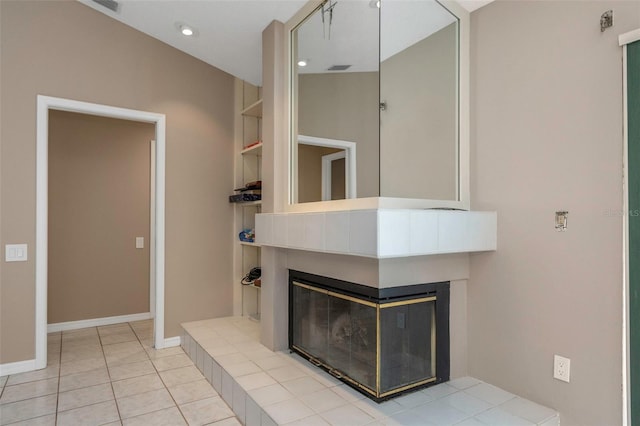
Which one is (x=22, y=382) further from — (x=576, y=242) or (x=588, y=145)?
(x=588, y=145)

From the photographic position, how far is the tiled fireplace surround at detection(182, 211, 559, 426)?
1.82 metres

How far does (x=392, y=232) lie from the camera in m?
1.74

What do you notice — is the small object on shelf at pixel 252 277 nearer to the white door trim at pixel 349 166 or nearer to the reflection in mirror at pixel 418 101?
the white door trim at pixel 349 166

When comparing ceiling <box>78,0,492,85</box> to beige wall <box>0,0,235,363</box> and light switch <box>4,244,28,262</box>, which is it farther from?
light switch <box>4,244,28,262</box>

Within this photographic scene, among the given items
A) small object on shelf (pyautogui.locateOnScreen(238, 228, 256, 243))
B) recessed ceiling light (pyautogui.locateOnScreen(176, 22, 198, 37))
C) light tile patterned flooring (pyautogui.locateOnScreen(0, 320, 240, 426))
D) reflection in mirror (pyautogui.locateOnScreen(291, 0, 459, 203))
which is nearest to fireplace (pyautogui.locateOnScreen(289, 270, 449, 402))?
reflection in mirror (pyautogui.locateOnScreen(291, 0, 459, 203))

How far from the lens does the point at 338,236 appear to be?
6.43ft

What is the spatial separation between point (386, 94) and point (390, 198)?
0.56 m

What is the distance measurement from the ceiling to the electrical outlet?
2.01 metres

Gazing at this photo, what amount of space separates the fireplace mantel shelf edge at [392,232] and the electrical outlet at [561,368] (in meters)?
0.63

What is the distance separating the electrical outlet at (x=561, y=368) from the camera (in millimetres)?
1854

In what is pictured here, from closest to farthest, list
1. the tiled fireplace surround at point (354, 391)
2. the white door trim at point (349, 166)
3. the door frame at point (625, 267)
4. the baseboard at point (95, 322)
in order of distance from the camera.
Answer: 1. the door frame at point (625, 267)
2. the tiled fireplace surround at point (354, 391)
3. the white door trim at point (349, 166)
4. the baseboard at point (95, 322)

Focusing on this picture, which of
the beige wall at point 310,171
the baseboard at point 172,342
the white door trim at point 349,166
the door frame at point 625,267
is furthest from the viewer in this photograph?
the baseboard at point 172,342

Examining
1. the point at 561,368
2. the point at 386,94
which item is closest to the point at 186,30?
the point at 386,94

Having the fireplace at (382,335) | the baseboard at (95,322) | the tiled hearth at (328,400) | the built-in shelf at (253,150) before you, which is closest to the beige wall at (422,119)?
the fireplace at (382,335)
